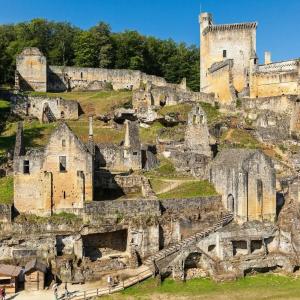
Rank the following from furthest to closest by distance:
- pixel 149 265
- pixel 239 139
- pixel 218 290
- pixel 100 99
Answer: pixel 100 99
pixel 239 139
pixel 149 265
pixel 218 290

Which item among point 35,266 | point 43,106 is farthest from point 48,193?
point 43,106

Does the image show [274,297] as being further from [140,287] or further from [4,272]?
[4,272]

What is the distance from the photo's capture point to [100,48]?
276ft

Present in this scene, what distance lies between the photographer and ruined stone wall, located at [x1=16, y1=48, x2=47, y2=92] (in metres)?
70.2

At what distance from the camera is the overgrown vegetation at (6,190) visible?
1489 inches

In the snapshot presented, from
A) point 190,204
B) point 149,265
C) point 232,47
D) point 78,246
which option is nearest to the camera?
point 149,265

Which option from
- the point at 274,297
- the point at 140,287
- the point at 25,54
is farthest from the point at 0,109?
the point at 274,297

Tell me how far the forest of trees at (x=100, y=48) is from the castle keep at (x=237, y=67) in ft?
39.9

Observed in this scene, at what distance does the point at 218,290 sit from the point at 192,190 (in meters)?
10.2

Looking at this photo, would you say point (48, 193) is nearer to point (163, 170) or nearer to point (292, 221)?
point (163, 170)

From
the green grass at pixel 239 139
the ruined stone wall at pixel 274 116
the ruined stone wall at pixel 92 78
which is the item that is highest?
the ruined stone wall at pixel 92 78

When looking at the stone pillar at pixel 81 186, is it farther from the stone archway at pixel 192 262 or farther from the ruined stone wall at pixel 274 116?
the ruined stone wall at pixel 274 116

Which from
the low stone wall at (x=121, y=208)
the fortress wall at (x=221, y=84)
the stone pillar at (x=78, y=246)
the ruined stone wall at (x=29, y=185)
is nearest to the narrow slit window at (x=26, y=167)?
the ruined stone wall at (x=29, y=185)

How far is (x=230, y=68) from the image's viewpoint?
69.8 meters
